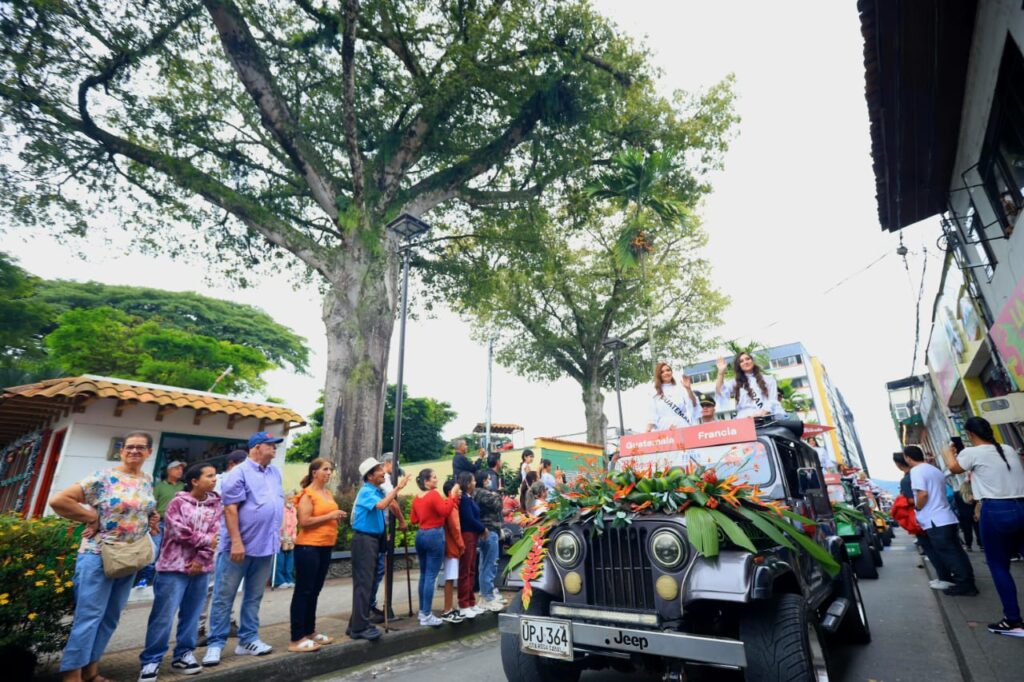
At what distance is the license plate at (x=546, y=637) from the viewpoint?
297 centimetres

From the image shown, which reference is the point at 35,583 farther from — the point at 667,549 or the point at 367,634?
the point at 667,549

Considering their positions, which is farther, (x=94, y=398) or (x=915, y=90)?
(x=94, y=398)

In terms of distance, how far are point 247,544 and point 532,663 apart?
2.94 m

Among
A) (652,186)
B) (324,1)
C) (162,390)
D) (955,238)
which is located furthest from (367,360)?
(955,238)

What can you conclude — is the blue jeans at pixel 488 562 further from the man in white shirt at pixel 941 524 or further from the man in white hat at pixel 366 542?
the man in white shirt at pixel 941 524

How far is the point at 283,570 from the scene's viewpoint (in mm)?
8906

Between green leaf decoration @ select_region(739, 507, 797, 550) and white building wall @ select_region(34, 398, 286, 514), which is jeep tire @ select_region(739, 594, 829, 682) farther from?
white building wall @ select_region(34, 398, 286, 514)

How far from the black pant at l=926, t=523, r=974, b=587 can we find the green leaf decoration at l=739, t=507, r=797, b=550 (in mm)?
4272

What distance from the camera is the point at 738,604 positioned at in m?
3.05

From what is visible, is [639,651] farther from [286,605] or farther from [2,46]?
[2,46]

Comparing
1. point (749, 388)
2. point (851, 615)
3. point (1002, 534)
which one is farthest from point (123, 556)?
point (1002, 534)

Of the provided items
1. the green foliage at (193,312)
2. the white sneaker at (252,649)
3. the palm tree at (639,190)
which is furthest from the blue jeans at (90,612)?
the green foliage at (193,312)

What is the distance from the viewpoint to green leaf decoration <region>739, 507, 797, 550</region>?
312 cm

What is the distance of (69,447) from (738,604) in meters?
10.9
